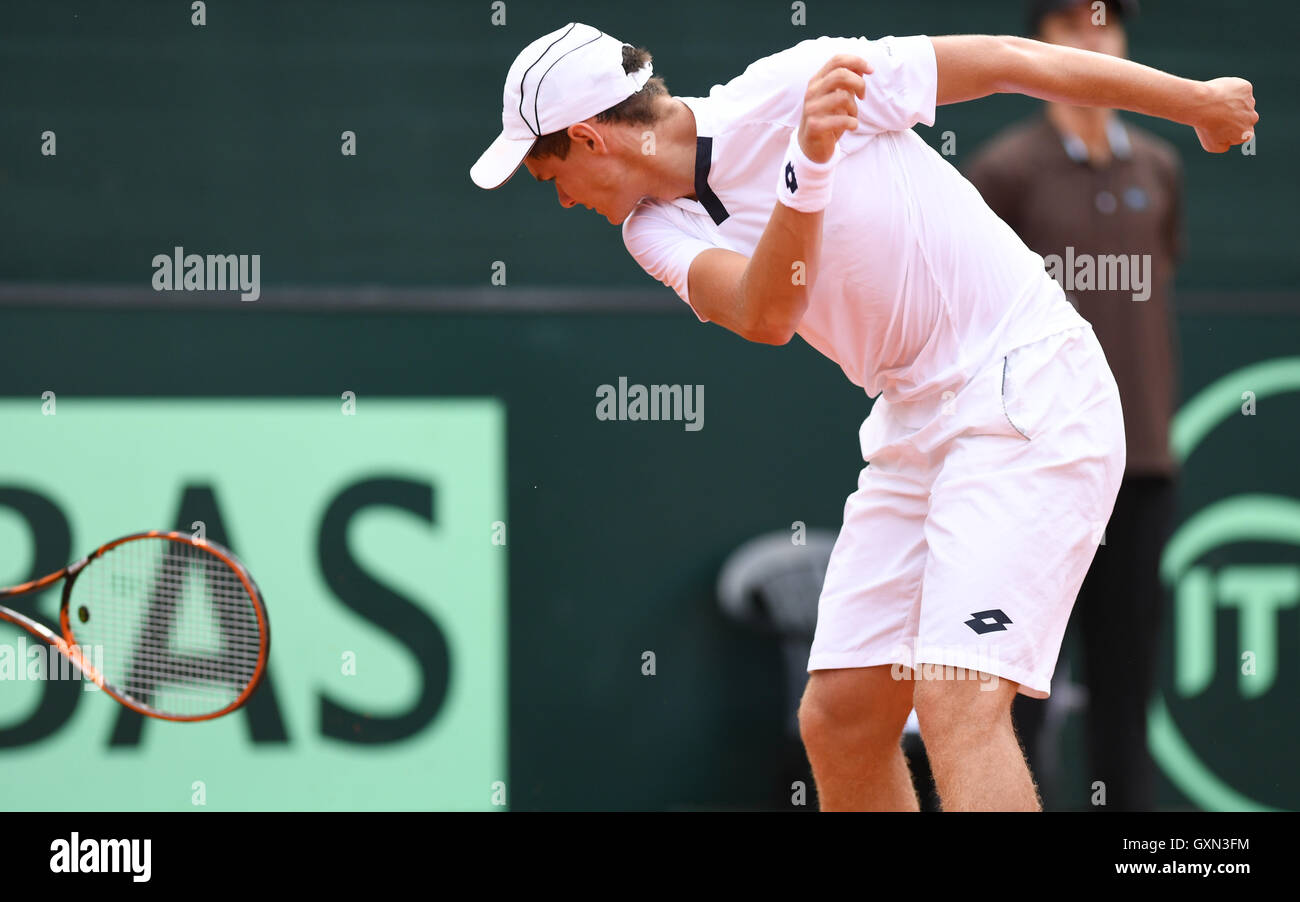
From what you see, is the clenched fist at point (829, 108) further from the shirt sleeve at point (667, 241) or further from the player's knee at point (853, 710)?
the player's knee at point (853, 710)

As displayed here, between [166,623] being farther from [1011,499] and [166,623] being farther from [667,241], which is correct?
[1011,499]

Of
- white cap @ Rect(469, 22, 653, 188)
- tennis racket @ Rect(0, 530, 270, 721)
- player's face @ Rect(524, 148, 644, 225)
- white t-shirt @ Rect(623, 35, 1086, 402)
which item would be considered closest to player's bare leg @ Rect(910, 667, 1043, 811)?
white t-shirt @ Rect(623, 35, 1086, 402)

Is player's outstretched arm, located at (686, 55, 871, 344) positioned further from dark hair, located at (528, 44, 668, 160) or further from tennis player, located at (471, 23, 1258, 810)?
dark hair, located at (528, 44, 668, 160)

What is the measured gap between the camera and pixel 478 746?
4.91m

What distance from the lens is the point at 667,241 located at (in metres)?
3.08

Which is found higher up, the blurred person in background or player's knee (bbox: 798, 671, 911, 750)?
the blurred person in background

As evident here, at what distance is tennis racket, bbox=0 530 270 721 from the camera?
3.48m

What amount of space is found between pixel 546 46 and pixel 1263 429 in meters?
2.96

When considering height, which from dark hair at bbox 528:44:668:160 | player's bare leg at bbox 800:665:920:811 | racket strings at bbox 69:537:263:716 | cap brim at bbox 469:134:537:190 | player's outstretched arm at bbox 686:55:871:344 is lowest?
player's bare leg at bbox 800:665:920:811

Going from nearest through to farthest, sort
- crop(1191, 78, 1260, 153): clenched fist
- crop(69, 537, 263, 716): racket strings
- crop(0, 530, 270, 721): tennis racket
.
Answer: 1. crop(1191, 78, 1260, 153): clenched fist
2. crop(0, 530, 270, 721): tennis racket
3. crop(69, 537, 263, 716): racket strings

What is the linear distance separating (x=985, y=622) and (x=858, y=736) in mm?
435

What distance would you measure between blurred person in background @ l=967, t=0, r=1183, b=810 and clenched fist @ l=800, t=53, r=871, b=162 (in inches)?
82.5

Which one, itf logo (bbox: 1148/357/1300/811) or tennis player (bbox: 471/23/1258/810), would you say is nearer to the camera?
tennis player (bbox: 471/23/1258/810)
